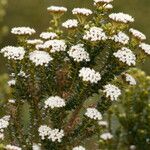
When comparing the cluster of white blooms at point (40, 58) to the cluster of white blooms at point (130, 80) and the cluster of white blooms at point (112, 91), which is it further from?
the cluster of white blooms at point (130, 80)

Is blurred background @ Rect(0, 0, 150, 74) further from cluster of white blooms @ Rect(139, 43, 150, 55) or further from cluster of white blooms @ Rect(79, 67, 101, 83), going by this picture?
cluster of white blooms @ Rect(79, 67, 101, 83)

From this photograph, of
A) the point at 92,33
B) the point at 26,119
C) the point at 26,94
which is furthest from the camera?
the point at 26,119

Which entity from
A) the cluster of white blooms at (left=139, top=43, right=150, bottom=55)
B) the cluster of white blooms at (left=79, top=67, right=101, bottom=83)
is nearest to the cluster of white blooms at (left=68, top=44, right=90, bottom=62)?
the cluster of white blooms at (left=79, top=67, right=101, bottom=83)

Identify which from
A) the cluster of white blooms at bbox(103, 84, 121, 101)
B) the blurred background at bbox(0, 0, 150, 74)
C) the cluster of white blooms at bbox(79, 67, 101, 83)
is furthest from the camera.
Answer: the blurred background at bbox(0, 0, 150, 74)

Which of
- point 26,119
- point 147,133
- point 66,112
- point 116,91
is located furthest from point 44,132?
point 26,119

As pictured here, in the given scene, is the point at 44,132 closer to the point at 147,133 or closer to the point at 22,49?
the point at 22,49

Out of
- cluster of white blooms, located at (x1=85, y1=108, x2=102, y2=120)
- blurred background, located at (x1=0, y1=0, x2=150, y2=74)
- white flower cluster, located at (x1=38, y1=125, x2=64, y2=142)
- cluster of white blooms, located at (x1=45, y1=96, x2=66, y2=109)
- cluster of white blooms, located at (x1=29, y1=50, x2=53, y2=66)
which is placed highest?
blurred background, located at (x1=0, y1=0, x2=150, y2=74)

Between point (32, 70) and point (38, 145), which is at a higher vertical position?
point (32, 70)

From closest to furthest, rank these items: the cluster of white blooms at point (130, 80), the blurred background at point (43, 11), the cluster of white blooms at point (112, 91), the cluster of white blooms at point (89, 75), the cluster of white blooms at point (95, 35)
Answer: the cluster of white blooms at point (89, 75) < the cluster of white blooms at point (95, 35) < the cluster of white blooms at point (112, 91) < the cluster of white blooms at point (130, 80) < the blurred background at point (43, 11)

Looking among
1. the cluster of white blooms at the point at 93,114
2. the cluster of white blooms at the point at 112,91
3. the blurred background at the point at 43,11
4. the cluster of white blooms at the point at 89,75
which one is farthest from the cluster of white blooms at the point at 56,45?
the blurred background at the point at 43,11
